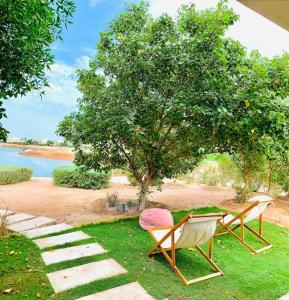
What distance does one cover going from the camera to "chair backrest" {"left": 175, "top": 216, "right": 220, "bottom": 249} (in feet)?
12.1

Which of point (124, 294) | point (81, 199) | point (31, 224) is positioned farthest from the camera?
point (81, 199)

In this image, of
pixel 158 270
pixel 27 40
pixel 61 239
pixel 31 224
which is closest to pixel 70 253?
pixel 61 239

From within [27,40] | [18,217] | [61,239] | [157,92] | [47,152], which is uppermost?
[157,92]

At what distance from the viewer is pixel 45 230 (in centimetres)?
586

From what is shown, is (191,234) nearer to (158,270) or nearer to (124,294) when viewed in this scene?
(158,270)

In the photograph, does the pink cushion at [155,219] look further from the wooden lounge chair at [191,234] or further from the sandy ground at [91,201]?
the wooden lounge chair at [191,234]

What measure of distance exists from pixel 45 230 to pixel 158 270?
9.46ft

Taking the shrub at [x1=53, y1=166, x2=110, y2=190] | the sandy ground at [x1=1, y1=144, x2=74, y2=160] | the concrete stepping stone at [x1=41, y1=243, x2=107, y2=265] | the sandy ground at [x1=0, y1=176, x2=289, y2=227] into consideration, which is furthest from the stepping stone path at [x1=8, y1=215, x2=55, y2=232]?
the sandy ground at [x1=1, y1=144, x2=74, y2=160]

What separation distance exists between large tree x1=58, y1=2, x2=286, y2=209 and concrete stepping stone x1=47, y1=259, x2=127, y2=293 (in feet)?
8.39

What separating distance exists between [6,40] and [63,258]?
319 cm

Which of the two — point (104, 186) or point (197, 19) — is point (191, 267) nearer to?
point (197, 19)

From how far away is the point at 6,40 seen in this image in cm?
336

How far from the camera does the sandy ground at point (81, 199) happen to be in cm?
768

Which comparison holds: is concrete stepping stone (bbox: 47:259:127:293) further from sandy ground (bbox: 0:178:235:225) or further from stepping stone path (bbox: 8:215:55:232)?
sandy ground (bbox: 0:178:235:225)
